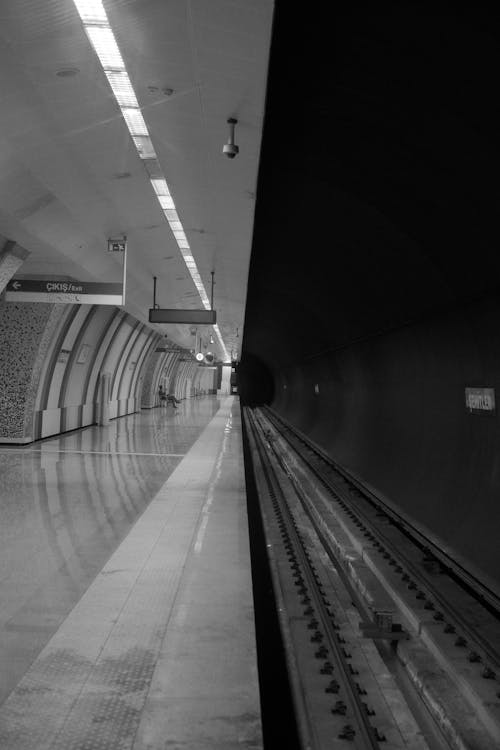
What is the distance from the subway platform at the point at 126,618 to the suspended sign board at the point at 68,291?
2.77 meters

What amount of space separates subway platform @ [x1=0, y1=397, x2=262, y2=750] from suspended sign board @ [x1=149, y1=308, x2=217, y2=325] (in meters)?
4.44

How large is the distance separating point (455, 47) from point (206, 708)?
3498mm

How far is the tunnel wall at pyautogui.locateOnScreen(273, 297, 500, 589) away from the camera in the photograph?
661 cm

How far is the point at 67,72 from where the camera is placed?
478cm

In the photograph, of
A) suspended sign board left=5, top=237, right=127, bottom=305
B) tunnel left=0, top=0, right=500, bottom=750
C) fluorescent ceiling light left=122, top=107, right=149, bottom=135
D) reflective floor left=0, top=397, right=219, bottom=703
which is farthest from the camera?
suspended sign board left=5, top=237, right=127, bottom=305

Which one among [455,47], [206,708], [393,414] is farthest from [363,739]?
[393,414]

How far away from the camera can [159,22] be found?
4.07 metres

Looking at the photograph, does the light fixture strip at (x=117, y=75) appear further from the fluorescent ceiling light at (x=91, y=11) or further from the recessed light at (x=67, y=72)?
the recessed light at (x=67, y=72)

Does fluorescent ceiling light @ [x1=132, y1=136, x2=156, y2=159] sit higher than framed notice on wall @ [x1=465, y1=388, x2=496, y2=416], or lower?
higher

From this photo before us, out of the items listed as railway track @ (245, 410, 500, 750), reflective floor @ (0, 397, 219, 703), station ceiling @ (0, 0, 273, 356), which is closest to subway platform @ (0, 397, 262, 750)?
reflective floor @ (0, 397, 219, 703)

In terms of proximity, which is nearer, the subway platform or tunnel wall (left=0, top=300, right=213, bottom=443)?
the subway platform

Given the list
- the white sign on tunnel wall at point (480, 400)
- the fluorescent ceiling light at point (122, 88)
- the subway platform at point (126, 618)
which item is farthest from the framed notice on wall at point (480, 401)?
the fluorescent ceiling light at point (122, 88)

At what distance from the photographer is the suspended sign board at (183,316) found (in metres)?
12.9

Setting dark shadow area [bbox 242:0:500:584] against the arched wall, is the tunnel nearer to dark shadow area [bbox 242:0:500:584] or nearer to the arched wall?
dark shadow area [bbox 242:0:500:584]
